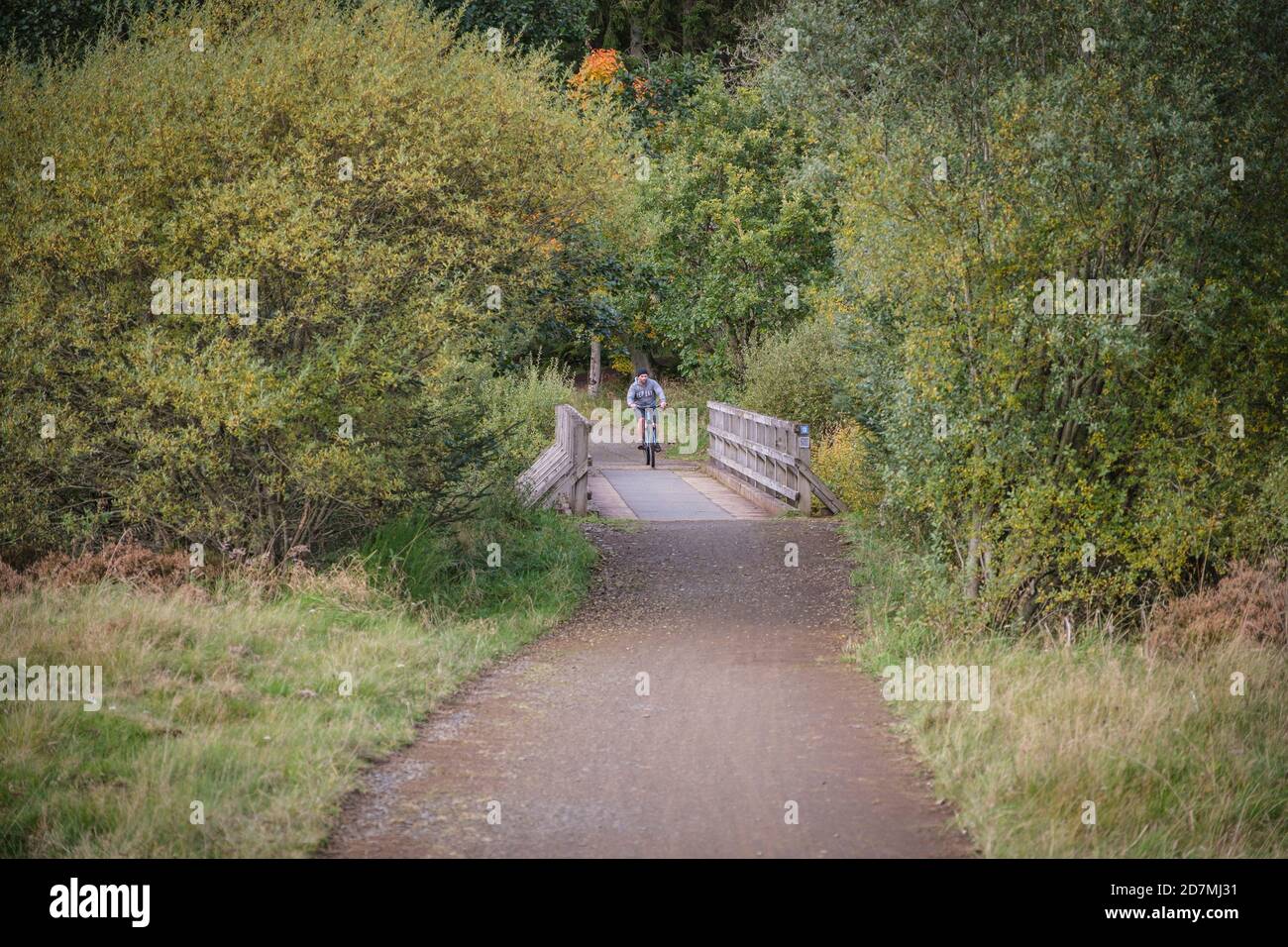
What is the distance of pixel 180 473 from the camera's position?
11.0 m

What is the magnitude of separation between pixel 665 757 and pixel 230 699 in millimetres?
2744

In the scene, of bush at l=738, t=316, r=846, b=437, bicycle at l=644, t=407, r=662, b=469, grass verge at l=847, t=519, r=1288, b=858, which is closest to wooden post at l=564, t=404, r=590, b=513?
bush at l=738, t=316, r=846, b=437

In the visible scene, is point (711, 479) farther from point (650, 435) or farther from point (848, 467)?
point (848, 467)

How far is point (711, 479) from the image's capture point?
24.1 m

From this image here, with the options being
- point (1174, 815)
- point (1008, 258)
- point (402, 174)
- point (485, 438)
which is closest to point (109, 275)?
point (402, 174)

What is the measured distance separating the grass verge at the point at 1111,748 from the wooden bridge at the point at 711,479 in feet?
28.4

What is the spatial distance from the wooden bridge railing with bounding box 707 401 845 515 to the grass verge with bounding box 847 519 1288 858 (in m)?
8.98

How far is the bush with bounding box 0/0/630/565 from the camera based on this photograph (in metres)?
10.5

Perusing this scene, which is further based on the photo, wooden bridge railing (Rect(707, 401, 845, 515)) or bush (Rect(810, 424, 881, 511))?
wooden bridge railing (Rect(707, 401, 845, 515))

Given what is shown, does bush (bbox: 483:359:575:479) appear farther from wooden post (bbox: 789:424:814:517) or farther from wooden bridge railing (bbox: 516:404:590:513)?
wooden post (bbox: 789:424:814:517)

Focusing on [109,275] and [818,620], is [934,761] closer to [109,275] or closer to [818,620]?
[818,620]

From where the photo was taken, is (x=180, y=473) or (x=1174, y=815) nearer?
(x=1174, y=815)

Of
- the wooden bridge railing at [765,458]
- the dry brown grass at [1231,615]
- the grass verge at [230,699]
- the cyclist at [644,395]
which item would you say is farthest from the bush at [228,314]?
the cyclist at [644,395]
